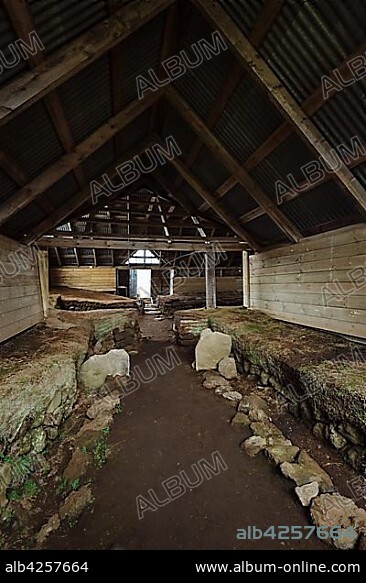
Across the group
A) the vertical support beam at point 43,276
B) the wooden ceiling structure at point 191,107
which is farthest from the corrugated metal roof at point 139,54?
the vertical support beam at point 43,276

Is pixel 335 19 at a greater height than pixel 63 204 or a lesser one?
greater

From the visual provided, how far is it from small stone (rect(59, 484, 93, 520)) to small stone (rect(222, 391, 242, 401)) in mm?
2531

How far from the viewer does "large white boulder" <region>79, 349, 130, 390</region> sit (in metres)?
4.61

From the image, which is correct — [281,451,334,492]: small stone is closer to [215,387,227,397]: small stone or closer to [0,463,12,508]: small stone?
[215,387,227,397]: small stone

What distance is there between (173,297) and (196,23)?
1110cm

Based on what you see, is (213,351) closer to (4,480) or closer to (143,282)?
(4,480)

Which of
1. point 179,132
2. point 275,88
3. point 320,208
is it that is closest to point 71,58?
point 275,88

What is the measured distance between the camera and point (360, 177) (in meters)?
3.55

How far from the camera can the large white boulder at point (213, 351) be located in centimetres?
578

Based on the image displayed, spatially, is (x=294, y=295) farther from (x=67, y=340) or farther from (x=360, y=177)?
(x=67, y=340)

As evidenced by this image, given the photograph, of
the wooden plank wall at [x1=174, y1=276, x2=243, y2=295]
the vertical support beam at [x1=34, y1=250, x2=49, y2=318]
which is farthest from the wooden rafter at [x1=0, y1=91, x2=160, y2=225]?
the wooden plank wall at [x1=174, y1=276, x2=243, y2=295]

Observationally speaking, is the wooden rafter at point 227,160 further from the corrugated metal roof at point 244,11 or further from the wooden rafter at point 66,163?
the corrugated metal roof at point 244,11

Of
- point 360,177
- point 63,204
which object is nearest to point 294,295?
point 360,177
